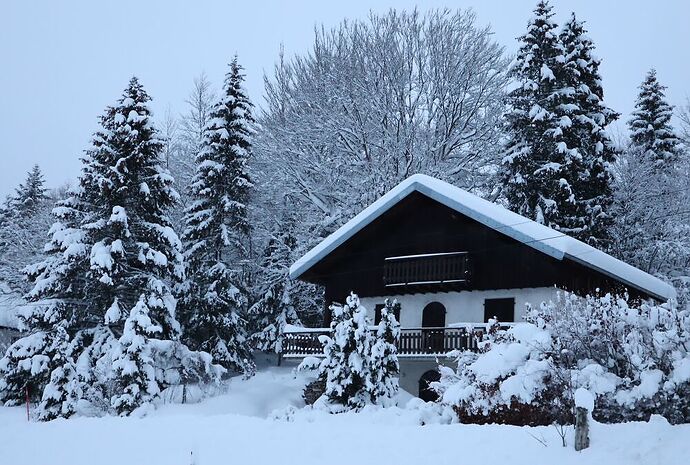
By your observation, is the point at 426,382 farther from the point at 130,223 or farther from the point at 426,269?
the point at 130,223

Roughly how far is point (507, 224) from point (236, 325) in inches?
516

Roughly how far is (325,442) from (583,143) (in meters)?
22.4

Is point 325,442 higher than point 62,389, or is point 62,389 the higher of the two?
point 325,442

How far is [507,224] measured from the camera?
21250 mm

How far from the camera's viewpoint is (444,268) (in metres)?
23.4

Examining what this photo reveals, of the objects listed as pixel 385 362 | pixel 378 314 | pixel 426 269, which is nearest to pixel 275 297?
pixel 378 314

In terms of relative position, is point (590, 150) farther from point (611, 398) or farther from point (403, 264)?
point (611, 398)

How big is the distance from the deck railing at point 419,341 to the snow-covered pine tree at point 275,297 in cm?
629

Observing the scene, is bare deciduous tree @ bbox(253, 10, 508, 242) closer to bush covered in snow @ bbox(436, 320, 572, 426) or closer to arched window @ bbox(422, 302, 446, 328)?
arched window @ bbox(422, 302, 446, 328)

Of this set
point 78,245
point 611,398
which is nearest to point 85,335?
point 78,245

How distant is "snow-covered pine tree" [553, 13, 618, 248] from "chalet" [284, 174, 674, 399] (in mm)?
5942

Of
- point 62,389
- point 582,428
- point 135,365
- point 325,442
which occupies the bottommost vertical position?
point 62,389

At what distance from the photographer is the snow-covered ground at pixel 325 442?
29.3 feet

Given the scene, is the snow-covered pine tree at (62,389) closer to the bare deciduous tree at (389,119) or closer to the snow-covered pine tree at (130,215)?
the snow-covered pine tree at (130,215)
